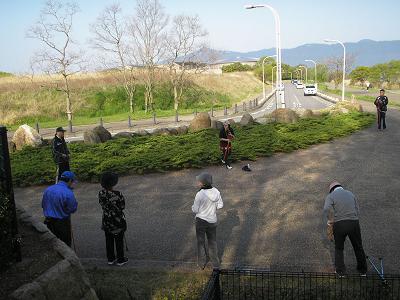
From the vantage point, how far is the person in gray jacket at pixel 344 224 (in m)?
5.84

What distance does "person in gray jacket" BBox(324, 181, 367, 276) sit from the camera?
19.1 ft

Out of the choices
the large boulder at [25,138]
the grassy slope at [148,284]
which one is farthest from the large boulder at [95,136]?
the grassy slope at [148,284]

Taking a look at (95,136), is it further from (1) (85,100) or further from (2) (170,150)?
(1) (85,100)

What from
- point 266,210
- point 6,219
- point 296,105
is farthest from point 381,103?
point 296,105

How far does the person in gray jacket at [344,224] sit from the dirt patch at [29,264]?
3.78m

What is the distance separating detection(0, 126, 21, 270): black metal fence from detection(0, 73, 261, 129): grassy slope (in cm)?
3027

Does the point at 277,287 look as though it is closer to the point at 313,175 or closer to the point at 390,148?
the point at 313,175

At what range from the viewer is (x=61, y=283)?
4.91 meters

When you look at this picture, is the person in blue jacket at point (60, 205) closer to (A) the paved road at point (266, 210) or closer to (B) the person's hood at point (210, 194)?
(A) the paved road at point (266, 210)

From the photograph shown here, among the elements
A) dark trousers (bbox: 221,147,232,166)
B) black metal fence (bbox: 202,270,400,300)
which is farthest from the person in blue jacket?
dark trousers (bbox: 221,147,232,166)

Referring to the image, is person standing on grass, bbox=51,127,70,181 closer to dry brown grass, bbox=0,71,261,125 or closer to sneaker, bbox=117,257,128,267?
sneaker, bbox=117,257,128,267

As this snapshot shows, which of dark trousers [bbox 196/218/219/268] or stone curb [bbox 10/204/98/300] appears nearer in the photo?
stone curb [bbox 10/204/98/300]

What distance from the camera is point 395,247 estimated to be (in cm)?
695

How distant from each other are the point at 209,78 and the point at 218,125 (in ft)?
152
